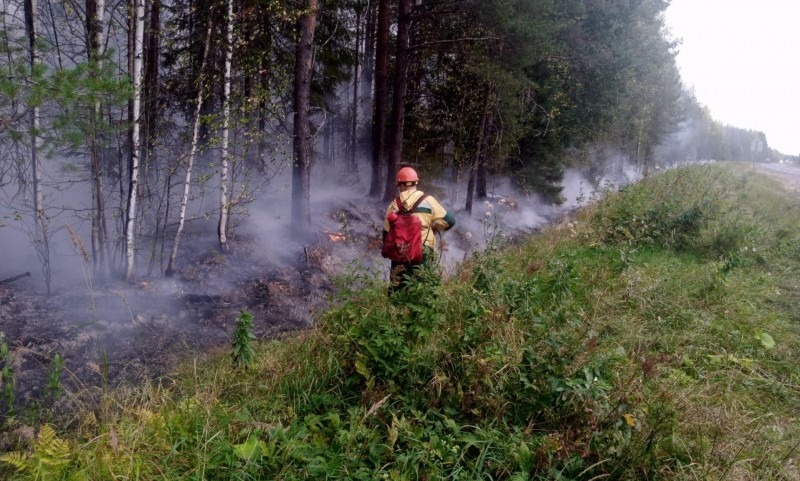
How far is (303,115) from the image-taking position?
10.8 meters

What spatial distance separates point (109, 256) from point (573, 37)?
15.3 meters

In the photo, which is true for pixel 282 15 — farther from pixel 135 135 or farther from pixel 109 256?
pixel 109 256

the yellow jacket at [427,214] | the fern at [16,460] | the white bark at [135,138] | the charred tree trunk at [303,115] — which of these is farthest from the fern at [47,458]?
the charred tree trunk at [303,115]

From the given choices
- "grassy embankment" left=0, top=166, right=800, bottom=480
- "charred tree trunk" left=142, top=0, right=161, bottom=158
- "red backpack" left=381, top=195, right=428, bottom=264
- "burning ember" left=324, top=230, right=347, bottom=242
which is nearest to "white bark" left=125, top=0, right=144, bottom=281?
"charred tree trunk" left=142, top=0, right=161, bottom=158

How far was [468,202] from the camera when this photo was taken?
52.6 ft

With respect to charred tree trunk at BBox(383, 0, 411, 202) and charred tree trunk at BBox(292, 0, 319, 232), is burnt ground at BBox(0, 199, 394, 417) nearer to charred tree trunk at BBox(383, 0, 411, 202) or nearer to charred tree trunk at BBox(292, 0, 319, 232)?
charred tree trunk at BBox(292, 0, 319, 232)

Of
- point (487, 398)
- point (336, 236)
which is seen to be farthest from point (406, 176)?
point (336, 236)

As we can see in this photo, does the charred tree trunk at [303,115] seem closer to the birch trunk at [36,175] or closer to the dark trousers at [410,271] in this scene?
the birch trunk at [36,175]

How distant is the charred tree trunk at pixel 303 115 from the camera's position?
10391mm

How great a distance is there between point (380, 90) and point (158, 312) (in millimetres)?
9484

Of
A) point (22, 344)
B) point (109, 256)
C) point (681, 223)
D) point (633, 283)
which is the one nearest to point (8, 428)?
point (22, 344)

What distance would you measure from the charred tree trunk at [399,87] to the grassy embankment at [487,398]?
27.9ft

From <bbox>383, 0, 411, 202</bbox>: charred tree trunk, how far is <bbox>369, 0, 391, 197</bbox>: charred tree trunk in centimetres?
76

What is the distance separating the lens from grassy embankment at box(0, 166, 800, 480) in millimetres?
2934
